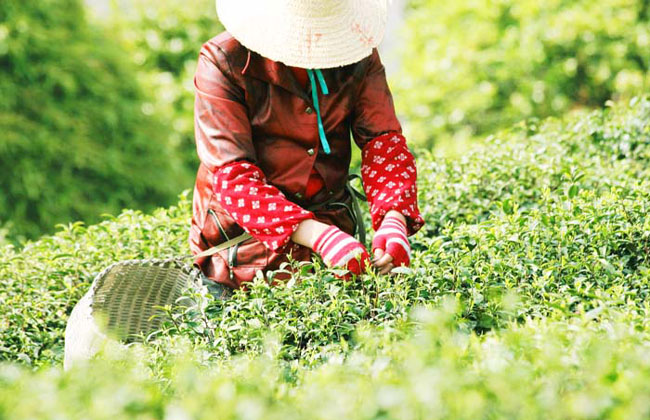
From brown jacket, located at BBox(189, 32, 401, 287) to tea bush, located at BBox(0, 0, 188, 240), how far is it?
2.80 metres

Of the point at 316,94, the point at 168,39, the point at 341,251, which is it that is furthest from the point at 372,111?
the point at 168,39

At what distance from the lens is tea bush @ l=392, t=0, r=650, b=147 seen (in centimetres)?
703

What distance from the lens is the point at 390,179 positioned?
2.92 m

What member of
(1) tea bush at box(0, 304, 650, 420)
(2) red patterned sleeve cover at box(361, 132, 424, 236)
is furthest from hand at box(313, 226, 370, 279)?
(1) tea bush at box(0, 304, 650, 420)

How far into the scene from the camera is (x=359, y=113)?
3020mm

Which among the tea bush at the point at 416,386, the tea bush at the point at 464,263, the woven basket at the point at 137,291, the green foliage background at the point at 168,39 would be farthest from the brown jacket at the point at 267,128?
the green foliage background at the point at 168,39

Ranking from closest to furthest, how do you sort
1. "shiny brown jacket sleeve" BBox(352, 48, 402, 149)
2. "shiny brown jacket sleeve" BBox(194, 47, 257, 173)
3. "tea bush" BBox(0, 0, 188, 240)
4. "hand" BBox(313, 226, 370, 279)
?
"hand" BBox(313, 226, 370, 279) → "shiny brown jacket sleeve" BBox(194, 47, 257, 173) → "shiny brown jacket sleeve" BBox(352, 48, 402, 149) → "tea bush" BBox(0, 0, 188, 240)

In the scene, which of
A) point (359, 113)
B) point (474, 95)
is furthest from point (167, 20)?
point (359, 113)

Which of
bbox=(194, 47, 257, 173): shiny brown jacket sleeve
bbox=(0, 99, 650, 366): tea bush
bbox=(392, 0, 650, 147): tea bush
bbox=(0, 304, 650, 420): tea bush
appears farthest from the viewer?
bbox=(392, 0, 650, 147): tea bush

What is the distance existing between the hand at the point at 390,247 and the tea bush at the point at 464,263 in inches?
2.2

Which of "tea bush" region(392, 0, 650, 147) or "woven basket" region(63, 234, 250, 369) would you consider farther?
"tea bush" region(392, 0, 650, 147)

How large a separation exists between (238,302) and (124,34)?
6.23 metres

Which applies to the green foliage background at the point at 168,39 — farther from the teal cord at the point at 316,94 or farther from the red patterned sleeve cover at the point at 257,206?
the red patterned sleeve cover at the point at 257,206

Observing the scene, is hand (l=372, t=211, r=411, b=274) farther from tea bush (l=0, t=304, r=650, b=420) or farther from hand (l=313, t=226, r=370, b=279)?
tea bush (l=0, t=304, r=650, b=420)
